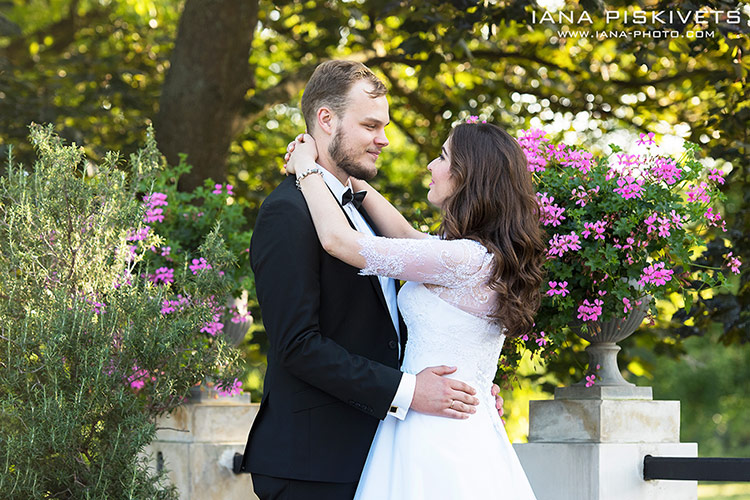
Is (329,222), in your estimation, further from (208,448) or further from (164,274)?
(208,448)

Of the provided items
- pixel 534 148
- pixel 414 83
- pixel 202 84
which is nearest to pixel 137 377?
pixel 534 148

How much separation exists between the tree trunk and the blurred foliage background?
1cm

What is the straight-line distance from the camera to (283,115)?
37.8ft

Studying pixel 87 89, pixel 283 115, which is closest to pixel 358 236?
pixel 87 89

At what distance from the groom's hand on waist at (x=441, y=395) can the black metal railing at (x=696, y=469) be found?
1.16m

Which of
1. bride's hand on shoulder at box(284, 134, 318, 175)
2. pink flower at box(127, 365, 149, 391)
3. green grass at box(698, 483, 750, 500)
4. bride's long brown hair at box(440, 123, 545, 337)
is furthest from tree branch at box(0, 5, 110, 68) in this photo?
green grass at box(698, 483, 750, 500)

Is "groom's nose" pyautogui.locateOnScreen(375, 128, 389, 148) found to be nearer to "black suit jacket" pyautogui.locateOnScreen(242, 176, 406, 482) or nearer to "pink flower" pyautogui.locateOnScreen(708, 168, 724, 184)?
"black suit jacket" pyautogui.locateOnScreen(242, 176, 406, 482)

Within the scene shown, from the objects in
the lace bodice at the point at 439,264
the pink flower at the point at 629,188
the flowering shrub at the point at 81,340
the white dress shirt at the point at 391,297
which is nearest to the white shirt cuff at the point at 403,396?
the white dress shirt at the point at 391,297

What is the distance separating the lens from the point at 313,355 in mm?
2605

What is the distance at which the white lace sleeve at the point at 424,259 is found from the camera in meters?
2.73

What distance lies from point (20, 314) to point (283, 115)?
8303mm

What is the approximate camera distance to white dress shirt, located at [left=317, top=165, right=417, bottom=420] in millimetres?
2719

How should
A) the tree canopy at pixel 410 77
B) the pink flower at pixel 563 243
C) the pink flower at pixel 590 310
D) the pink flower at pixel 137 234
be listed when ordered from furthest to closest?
1. the tree canopy at pixel 410 77
2. the pink flower at pixel 137 234
3. the pink flower at pixel 590 310
4. the pink flower at pixel 563 243

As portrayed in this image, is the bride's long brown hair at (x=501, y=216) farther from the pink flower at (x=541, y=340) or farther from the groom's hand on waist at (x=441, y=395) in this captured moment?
the pink flower at (x=541, y=340)
